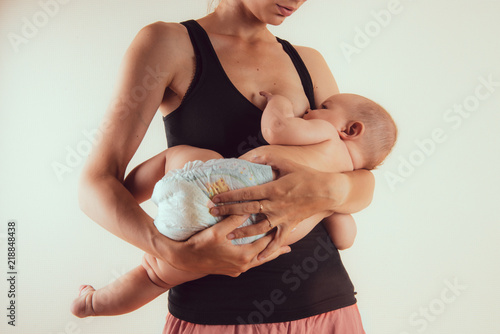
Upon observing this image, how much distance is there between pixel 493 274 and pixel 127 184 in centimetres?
199

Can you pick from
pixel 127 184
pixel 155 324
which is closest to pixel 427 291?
pixel 155 324

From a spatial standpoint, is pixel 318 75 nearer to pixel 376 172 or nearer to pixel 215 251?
pixel 215 251

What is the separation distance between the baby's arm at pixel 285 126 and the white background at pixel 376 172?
1286 mm

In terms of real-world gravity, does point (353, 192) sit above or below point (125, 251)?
above

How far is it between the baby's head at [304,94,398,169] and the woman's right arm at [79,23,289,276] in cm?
40

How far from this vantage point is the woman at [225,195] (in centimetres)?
87

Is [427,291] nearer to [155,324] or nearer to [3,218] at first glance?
[155,324]

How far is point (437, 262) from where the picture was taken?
231 cm

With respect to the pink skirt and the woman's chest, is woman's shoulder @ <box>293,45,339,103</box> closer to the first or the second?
the woman's chest

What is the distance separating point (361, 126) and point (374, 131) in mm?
54

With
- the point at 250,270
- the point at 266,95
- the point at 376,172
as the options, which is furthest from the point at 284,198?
the point at 376,172

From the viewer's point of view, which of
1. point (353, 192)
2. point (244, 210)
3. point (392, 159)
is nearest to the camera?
point (244, 210)

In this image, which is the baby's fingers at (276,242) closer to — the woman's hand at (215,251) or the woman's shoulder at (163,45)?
the woman's hand at (215,251)

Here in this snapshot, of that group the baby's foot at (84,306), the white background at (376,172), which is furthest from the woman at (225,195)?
the white background at (376,172)
